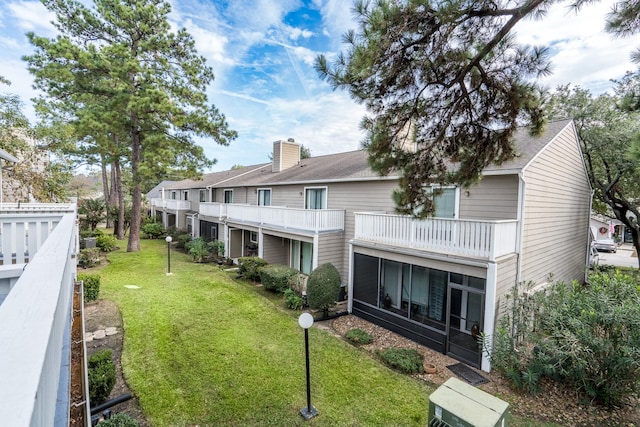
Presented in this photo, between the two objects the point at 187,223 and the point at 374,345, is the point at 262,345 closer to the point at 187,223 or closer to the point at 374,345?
the point at 374,345

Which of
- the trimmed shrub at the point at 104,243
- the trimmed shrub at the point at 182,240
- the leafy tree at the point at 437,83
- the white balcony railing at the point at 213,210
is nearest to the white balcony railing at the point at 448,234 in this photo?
the leafy tree at the point at 437,83

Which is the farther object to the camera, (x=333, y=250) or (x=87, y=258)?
(x=87, y=258)

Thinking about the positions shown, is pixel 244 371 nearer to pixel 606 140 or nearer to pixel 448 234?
pixel 448 234

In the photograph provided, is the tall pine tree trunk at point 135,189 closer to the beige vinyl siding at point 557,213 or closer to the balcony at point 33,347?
the balcony at point 33,347

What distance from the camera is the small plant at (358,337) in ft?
25.5

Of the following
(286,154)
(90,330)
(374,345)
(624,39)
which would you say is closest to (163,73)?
(286,154)

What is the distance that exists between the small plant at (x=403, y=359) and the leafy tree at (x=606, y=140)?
39.3ft

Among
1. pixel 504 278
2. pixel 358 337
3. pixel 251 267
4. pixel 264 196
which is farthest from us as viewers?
pixel 264 196

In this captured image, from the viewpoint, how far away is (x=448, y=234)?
297 inches

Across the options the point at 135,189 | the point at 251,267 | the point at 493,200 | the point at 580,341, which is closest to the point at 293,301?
the point at 251,267

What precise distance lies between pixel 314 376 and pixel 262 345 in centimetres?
175

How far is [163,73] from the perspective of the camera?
16.5 metres

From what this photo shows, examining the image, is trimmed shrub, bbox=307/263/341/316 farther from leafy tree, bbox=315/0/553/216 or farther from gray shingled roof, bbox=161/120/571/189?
leafy tree, bbox=315/0/553/216

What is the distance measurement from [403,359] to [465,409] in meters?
2.90
